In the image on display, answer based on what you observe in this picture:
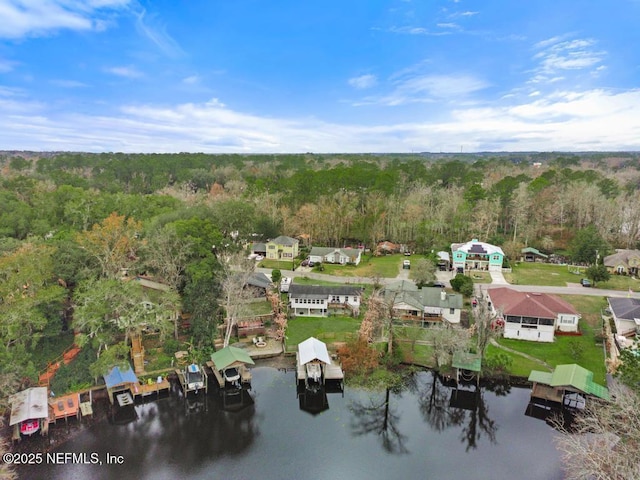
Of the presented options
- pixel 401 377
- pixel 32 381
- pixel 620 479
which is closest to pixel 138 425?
pixel 32 381

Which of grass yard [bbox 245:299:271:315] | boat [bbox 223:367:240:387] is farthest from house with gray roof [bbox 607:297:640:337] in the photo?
boat [bbox 223:367:240:387]

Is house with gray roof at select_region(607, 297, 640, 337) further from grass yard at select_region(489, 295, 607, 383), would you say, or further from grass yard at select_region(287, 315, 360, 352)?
grass yard at select_region(287, 315, 360, 352)

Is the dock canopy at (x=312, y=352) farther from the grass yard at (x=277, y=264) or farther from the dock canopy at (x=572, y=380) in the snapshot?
the grass yard at (x=277, y=264)

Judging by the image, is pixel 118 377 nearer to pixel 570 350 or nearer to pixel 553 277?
pixel 570 350

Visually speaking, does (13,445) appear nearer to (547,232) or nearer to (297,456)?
(297,456)

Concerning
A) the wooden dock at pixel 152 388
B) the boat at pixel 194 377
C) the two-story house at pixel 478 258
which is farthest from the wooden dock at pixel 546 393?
the two-story house at pixel 478 258

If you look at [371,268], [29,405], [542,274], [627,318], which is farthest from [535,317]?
[29,405]
